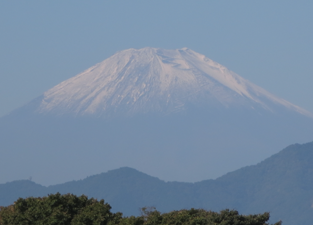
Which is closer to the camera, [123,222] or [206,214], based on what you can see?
[123,222]

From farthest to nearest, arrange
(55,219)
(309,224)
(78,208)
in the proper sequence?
(309,224) → (78,208) → (55,219)

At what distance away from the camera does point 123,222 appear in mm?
25031

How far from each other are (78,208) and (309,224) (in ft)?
583

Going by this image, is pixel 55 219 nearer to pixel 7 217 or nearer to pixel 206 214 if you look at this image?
pixel 7 217

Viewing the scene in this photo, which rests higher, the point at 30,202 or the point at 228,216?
the point at 30,202

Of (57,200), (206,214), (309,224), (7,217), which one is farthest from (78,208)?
(309,224)

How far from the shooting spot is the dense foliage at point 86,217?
24859mm

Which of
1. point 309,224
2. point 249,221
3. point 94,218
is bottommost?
point 249,221

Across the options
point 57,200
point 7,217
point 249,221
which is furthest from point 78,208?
point 249,221

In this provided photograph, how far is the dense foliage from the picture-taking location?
979 inches

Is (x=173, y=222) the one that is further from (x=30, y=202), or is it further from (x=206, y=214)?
(x=30, y=202)

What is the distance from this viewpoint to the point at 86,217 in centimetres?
2538

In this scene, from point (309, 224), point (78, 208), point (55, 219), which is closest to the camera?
point (55, 219)

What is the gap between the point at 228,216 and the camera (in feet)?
82.6
